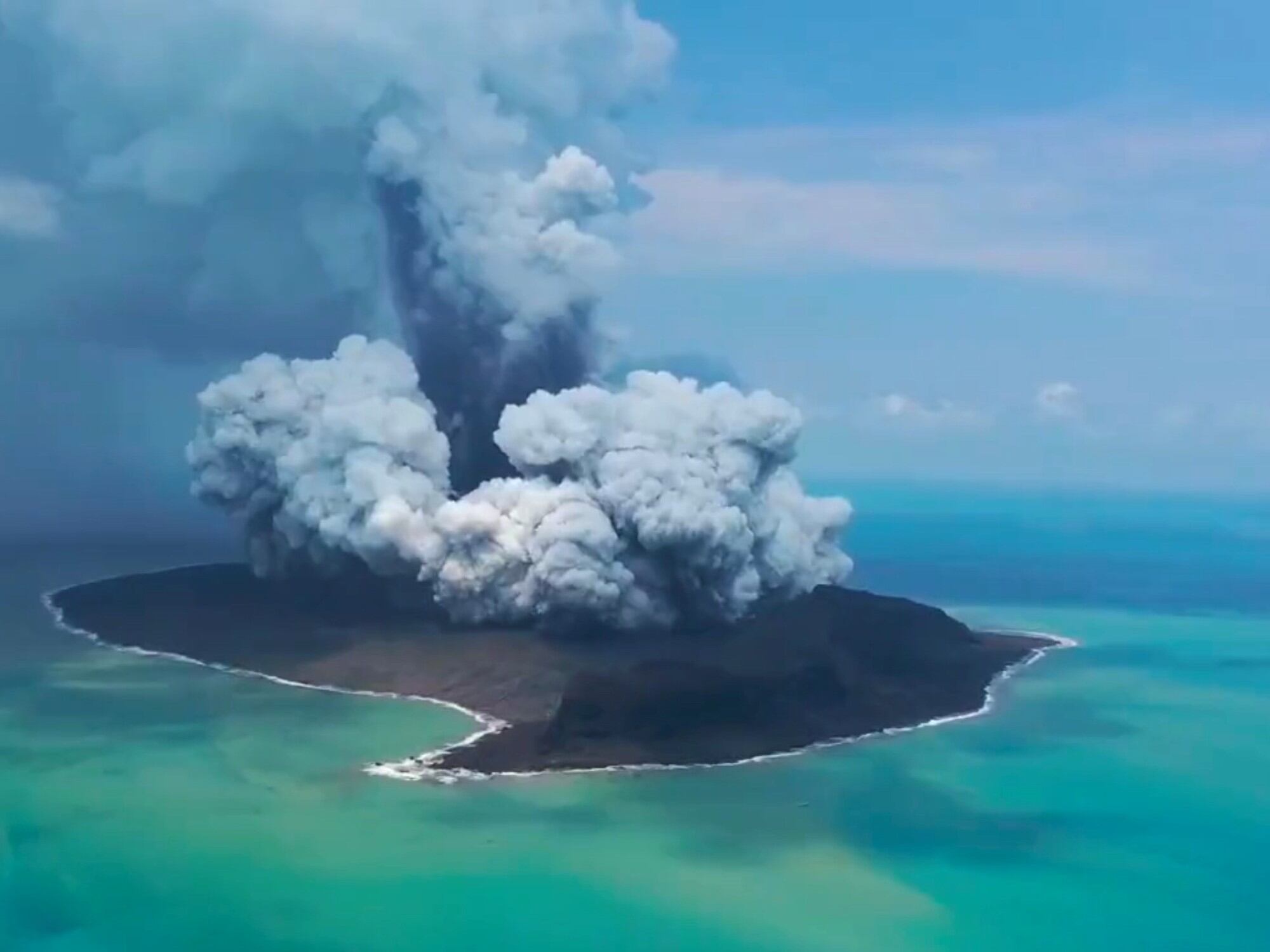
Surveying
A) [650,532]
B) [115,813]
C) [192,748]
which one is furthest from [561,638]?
[115,813]

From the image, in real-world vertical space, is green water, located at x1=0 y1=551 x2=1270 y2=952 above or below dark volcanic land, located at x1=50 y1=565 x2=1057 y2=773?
below

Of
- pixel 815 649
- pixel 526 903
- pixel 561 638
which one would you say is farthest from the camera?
pixel 561 638

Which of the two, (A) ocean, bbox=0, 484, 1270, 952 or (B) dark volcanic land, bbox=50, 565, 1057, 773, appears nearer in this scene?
(A) ocean, bbox=0, 484, 1270, 952

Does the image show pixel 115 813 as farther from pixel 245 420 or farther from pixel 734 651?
pixel 245 420

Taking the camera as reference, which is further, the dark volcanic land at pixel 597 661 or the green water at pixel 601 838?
the dark volcanic land at pixel 597 661

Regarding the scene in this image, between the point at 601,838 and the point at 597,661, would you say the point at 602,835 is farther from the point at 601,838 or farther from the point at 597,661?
the point at 597,661
